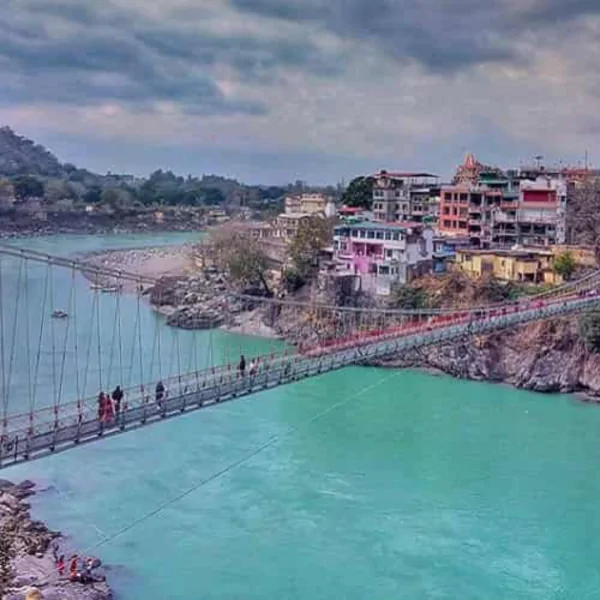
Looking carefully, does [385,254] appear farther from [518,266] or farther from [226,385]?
[226,385]

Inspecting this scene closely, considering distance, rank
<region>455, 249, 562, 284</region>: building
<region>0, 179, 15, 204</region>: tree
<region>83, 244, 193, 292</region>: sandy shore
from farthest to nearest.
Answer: <region>0, 179, 15, 204</region>: tree → <region>83, 244, 193, 292</region>: sandy shore → <region>455, 249, 562, 284</region>: building

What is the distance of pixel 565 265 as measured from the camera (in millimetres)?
14922

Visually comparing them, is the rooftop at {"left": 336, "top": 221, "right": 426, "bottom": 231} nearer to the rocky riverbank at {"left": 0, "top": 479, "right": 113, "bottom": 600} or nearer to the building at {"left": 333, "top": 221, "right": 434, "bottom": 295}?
the building at {"left": 333, "top": 221, "right": 434, "bottom": 295}

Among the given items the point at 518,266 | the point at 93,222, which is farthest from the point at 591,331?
the point at 93,222

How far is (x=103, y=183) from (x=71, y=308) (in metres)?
43.3

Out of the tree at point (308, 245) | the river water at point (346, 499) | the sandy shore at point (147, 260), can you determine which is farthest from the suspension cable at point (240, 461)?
the sandy shore at point (147, 260)

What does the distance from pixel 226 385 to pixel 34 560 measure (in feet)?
6.84

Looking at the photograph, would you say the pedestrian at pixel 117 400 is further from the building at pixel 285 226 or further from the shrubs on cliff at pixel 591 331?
the building at pixel 285 226

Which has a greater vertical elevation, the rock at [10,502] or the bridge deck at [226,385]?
the bridge deck at [226,385]

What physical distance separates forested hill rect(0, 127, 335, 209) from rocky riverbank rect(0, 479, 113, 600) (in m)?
33.0

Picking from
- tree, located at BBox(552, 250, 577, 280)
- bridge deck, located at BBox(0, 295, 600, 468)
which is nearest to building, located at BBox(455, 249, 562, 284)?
tree, located at BBox(552, 250, 577, 280)

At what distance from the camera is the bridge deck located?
6.67 meters

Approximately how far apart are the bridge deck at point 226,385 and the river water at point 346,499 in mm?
851

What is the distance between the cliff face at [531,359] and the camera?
503 inches
